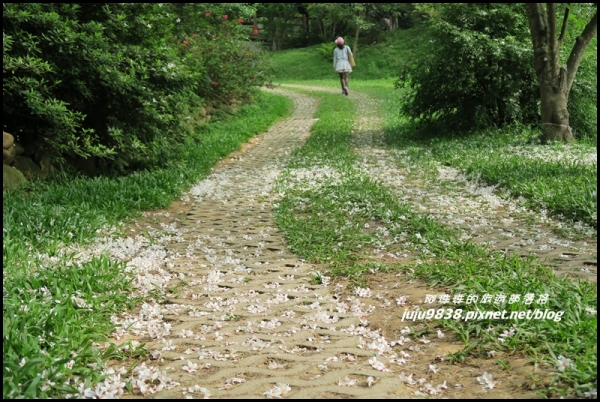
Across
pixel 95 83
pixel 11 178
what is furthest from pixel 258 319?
pixel 95 83

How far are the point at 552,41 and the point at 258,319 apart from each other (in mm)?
8291

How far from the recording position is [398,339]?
3.51 metres

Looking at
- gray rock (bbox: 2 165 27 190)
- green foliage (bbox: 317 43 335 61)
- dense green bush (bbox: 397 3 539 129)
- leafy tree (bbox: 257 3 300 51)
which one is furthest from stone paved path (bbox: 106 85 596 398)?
leafy tree (bbox: 257 3 300 51)

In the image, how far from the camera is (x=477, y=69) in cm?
1205

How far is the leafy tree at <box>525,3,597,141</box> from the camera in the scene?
387 inches

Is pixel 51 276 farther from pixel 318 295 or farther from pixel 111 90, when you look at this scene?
pixel 111 90

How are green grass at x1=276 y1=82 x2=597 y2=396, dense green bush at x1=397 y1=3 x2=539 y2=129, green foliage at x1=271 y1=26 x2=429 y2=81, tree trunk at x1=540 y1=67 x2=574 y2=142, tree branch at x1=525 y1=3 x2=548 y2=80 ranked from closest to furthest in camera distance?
1. green grass at x1=276 y1=82 x2=597 y2=396
2. tree branch at x1=525 y1=3 x2=548 y2=80
3. tree trunk at x1=540 y1=67 x2=574 y2=142
4. dense green bush at x1=397 y1=3 x2=539 y2=129
5. green foliage at x1=271 y1=26 x2=429 y2=81

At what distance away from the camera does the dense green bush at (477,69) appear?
11875mm

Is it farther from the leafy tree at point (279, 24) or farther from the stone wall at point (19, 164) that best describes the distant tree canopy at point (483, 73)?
the leafy tree at point (279, 24)

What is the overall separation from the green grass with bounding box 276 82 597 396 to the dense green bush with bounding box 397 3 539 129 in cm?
399

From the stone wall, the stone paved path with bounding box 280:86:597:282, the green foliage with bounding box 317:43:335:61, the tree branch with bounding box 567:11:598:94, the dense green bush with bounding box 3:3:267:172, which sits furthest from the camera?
the green foliage with bounding box 317:43:335:61

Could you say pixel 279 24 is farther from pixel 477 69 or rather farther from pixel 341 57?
pixel 477 69

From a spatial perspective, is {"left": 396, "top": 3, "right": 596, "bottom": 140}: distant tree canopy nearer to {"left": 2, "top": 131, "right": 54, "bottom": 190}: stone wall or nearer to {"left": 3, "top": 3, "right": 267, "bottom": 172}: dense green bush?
{"left": 3, "top": 3, "right": 267, "bottom": 172}: dense green bush

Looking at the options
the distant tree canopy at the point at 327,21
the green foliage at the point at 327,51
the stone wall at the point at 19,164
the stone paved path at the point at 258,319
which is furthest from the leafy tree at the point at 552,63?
the green foliage at the point at 327,51
